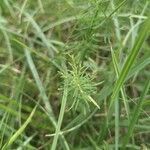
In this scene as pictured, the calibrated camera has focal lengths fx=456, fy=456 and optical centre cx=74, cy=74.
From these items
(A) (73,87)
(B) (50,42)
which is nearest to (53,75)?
(B) (50,42)

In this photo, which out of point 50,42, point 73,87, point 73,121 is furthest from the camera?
point 50,42

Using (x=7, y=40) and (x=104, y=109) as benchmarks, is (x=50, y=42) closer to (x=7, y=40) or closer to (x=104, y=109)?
(x=7, y=40)

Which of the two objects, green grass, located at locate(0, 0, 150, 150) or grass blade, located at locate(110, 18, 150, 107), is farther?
green grass, located at locate(0, 0, 150, 150)

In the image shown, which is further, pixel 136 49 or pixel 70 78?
pixel 70 78

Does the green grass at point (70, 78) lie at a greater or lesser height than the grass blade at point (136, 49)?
lesser

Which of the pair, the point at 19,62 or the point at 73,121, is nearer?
the point at 73,121

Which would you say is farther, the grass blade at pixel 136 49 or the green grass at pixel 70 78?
the green grass at pixel 70 78

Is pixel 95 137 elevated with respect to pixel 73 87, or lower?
lower

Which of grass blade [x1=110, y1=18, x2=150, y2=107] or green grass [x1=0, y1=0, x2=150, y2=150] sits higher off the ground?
grass blade [x1=110, y1=18, x2=150, y2=107]
